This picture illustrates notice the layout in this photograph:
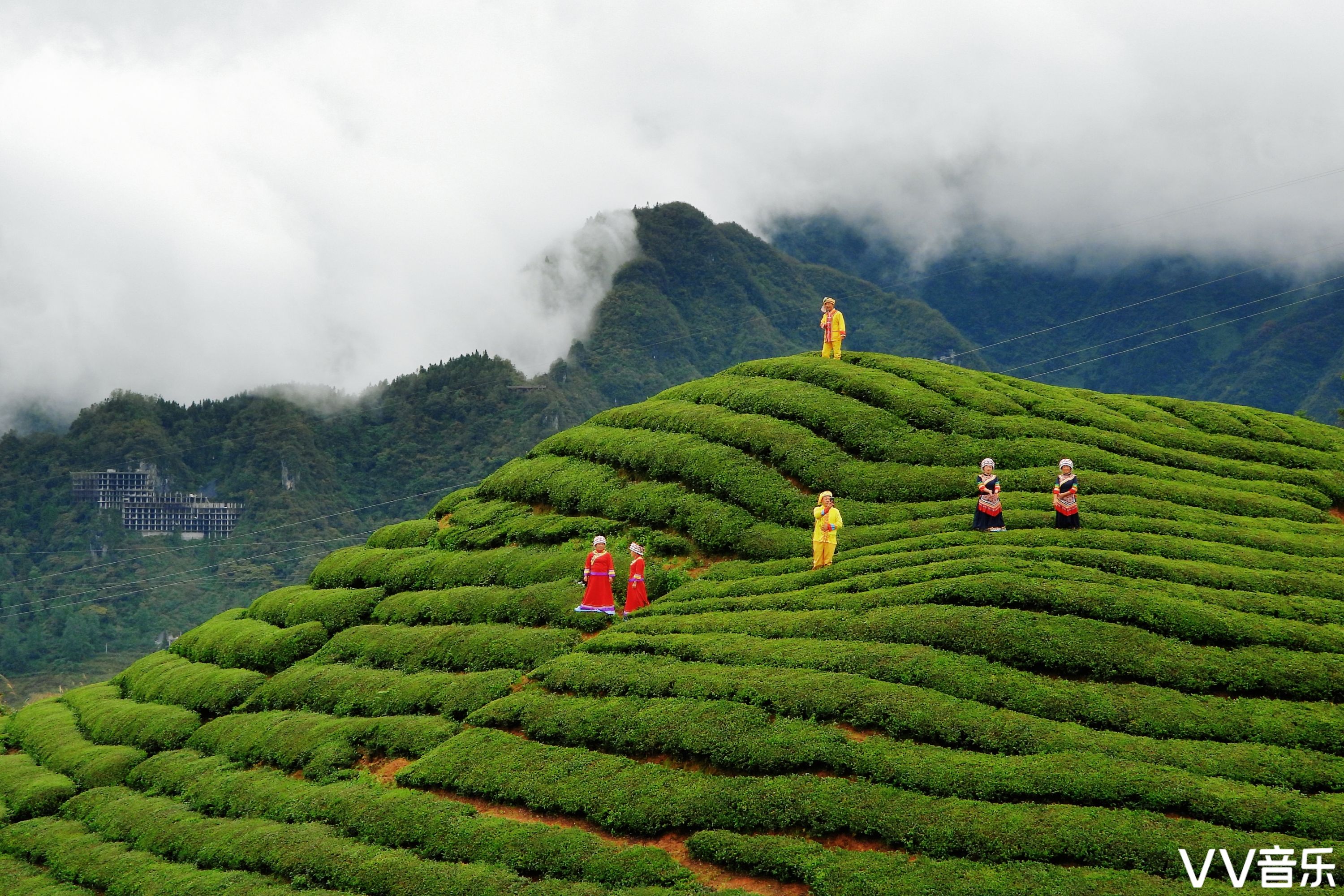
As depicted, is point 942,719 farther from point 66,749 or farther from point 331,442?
point 331,442

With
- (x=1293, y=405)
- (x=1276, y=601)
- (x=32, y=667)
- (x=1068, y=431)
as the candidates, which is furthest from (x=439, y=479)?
(x=1276, y=601)

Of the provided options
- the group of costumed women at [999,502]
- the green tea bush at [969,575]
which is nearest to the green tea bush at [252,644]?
the green tea bush at [969,575]

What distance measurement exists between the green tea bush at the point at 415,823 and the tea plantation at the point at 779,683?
78 mm

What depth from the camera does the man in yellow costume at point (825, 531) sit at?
87.6 feet

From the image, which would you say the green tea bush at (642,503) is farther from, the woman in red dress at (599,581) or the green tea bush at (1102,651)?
the green tea bush at (1102,651)

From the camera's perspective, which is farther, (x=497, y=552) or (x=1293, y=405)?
(x=1293, y=405)

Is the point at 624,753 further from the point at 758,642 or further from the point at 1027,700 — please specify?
the point at 1027,700

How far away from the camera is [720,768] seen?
2089 centimetres

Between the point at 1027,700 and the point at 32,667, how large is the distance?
105 m

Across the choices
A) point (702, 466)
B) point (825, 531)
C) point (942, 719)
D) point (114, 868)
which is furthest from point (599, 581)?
point (114, 868)

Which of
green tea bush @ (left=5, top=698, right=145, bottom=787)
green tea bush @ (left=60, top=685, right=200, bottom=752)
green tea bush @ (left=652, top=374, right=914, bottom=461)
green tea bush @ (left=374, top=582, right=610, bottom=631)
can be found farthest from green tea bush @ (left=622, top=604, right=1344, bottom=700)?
green tea bush @ (left=5, top=698, right=145, bottom=787)

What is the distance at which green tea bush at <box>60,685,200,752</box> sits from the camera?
32.2 metres

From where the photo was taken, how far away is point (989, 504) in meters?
26.1

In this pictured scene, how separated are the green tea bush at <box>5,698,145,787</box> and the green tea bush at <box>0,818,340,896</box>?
1.49m
